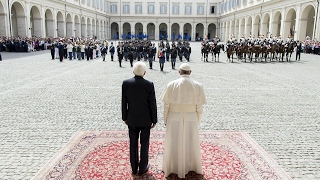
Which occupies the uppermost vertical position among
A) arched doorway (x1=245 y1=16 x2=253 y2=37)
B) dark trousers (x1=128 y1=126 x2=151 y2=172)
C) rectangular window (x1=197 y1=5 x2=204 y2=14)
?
rectangular window (x1=197 y1=5 x2=204 y2=14)

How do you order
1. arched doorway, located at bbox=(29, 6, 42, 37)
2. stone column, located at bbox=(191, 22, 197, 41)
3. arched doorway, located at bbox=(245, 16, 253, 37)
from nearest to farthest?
arched doorway, located at bbox=(29, 6, 42, 37) < arched doorway, located at bbox=(245, 16, 253, 37) < stone column, located at bbox=(191, 22, 197, 41)

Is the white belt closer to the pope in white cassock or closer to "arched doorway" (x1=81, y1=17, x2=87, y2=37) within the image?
the pope in white cassock

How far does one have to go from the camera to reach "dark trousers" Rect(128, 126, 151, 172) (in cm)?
441

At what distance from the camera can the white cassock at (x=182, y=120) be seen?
4.14 metres

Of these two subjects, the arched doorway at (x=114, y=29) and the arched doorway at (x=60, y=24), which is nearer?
the arched doorway at (x=60, y=24)

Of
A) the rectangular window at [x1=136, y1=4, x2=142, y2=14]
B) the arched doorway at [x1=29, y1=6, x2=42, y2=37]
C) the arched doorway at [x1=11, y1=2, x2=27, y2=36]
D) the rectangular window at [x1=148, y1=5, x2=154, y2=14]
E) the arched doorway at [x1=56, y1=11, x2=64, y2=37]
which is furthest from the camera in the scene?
the rectangular window at [x1=148, y1=5, x2=154, y2=14]

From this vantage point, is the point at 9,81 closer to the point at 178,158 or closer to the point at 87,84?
the point at 87,84

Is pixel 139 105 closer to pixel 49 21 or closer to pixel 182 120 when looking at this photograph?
pixel 182 120

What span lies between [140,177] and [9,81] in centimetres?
1072

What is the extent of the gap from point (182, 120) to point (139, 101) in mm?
686

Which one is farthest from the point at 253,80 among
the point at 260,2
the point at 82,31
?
the point at 82,31

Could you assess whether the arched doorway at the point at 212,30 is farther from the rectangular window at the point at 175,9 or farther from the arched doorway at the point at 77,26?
the arched doorway at the point at 77,26

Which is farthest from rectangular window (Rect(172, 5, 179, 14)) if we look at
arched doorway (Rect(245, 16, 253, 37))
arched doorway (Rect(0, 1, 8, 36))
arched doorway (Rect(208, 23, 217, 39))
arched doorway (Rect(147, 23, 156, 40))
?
arched doorway (Rect(0, 1, 8, 36))

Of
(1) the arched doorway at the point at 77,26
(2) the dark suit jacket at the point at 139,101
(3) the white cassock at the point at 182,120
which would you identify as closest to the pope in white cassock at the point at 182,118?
(3) the white cassock at the point at 182,120
